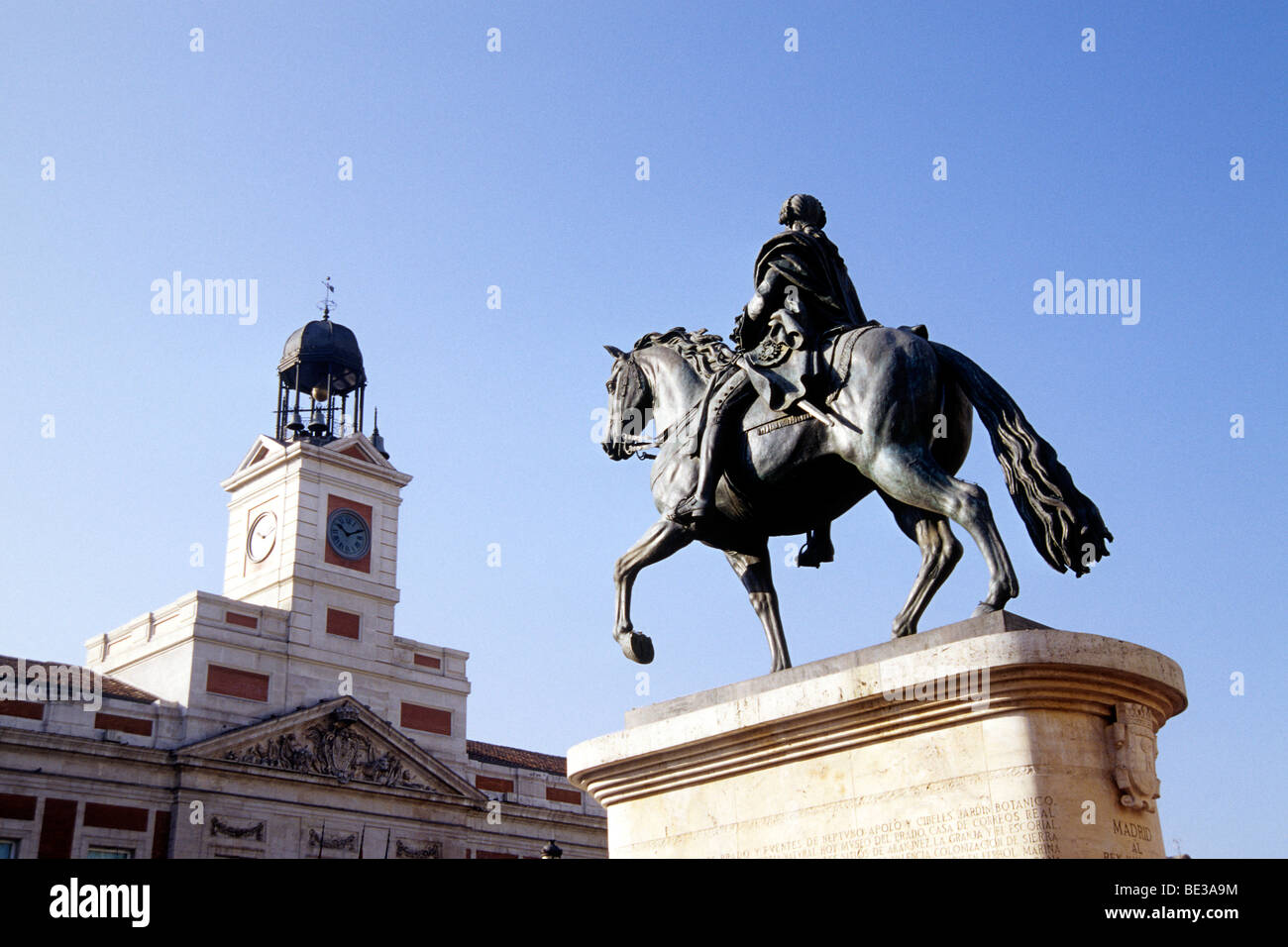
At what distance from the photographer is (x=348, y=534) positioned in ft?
142

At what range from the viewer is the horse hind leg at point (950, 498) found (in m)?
6.20

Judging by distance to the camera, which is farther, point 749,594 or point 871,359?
point 749,594

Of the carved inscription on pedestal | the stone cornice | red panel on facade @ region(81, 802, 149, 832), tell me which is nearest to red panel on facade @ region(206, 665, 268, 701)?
red panel on facade @ region(81, 802, 149, 832)

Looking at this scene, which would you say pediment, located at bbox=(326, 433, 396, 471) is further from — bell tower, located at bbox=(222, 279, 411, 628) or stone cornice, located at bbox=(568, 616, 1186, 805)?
stone cornice, located at bbox=(568, 616, 1186, 805)

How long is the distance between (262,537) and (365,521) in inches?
128

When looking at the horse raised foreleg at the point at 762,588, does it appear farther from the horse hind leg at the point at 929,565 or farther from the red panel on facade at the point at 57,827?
the red panel on facade at the point at 57,827

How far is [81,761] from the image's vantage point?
1309 inches

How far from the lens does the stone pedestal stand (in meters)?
5.57

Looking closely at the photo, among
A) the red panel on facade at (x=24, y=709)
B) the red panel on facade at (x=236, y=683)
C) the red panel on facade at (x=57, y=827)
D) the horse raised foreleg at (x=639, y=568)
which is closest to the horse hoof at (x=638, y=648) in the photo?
the horse raised foreleg at (x=639, y=568)

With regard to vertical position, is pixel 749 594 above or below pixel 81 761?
below

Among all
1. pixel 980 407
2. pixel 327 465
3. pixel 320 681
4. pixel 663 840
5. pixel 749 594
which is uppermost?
pixel 327 465
